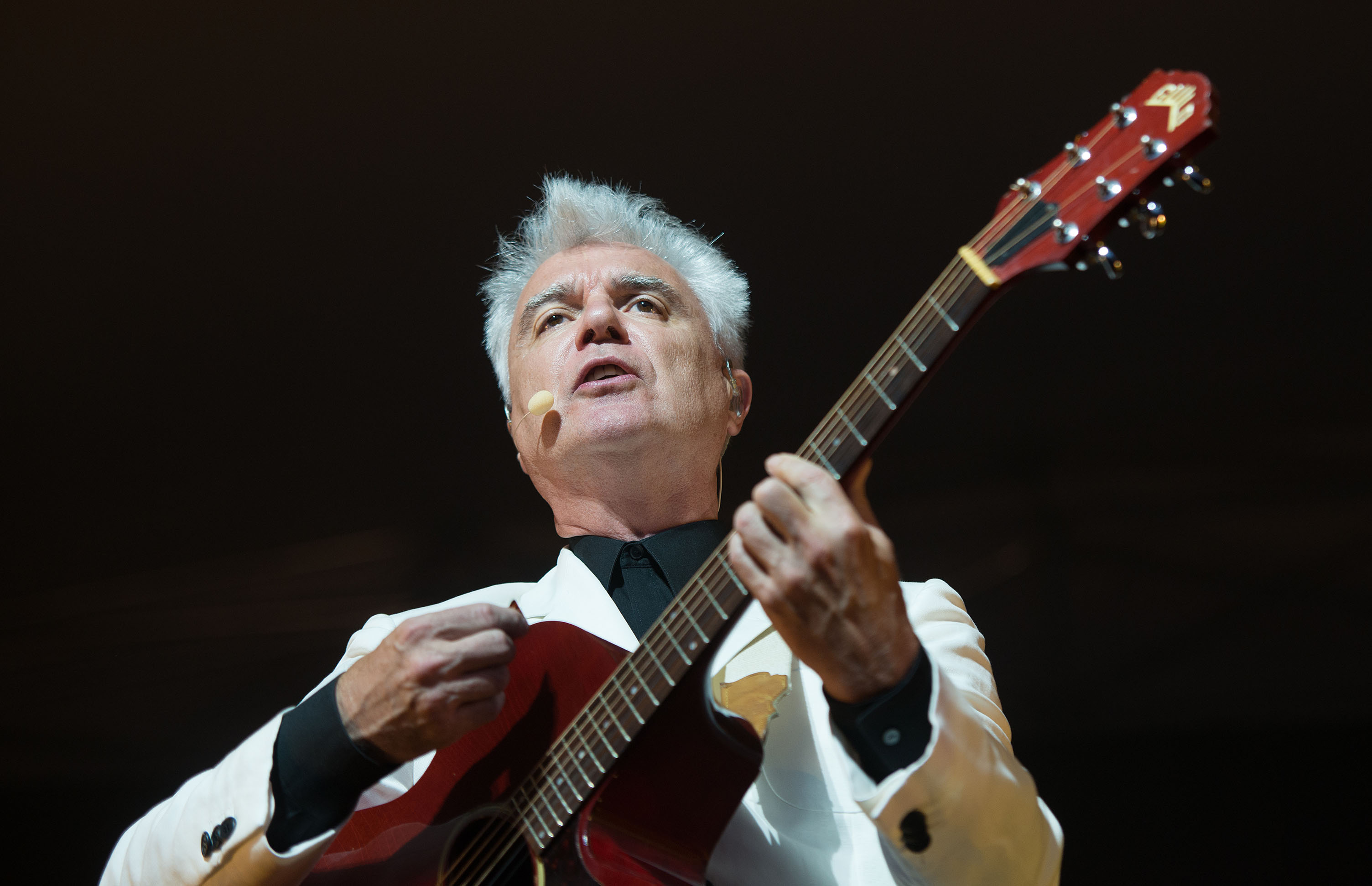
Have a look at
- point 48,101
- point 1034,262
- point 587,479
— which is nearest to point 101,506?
point 48,101

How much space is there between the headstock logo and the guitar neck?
18 centimetres

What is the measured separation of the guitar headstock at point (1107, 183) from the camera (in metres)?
0.79

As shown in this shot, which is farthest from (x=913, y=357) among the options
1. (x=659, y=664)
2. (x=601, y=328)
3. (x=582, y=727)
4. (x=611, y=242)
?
(x=611, y=242)

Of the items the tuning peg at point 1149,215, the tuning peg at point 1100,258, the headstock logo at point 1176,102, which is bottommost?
the tuning peg at point 1100,258

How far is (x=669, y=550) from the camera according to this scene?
147 cm

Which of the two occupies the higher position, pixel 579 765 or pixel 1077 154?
pixel 1077 154

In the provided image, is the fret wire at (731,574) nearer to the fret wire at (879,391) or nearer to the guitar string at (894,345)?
the guitar string at (894,345)

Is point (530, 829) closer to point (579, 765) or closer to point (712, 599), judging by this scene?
point (579, 765)

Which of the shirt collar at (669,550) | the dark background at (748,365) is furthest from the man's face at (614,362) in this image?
the dark background at (748,365)

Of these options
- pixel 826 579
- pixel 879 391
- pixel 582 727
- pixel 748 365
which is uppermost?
pixel 879 391

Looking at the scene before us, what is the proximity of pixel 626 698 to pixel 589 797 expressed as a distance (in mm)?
101

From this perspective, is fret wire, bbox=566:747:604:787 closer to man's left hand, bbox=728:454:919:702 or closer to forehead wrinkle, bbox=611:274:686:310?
man's left hand, bbox=728:454:919:702

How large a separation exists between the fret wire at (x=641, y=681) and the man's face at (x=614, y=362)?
541 mm

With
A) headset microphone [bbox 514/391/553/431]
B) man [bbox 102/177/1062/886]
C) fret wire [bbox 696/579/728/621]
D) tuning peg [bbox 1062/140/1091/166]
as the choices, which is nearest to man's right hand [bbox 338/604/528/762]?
man [bbox 102/177/1062/886]
